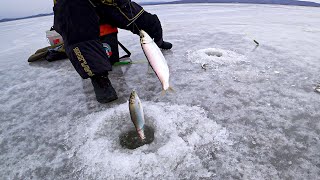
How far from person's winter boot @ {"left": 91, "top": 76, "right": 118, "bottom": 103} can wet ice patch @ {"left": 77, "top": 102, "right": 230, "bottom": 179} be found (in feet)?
0.63

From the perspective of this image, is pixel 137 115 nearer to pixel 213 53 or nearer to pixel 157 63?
pixel 157 63

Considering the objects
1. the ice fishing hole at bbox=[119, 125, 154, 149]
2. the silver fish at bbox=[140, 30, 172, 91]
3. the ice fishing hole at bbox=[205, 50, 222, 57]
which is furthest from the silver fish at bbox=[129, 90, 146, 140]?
the ice fishing hole at bbox=[205, 50, 222, 57]

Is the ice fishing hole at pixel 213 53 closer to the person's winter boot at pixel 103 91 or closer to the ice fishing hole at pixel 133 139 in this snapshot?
the person's winter boot at pixel 103 91

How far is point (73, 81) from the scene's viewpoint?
2.95m

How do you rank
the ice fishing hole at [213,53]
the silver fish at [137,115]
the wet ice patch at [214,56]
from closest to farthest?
the silver fish at [137,115] < the wet ice patch at [214,56] < the ice fishing hole at [213,53]

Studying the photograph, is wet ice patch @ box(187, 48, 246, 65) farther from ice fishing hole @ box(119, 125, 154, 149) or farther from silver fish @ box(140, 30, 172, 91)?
ice fishing hole @ box(119, 125, 154, 149)

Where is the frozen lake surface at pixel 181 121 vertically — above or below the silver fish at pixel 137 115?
below

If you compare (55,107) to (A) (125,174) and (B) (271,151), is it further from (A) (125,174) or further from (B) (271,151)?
(B) (271,151)

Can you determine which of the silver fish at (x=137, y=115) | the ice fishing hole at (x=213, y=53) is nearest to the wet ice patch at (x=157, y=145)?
the silver fish at (x=137, y=115)

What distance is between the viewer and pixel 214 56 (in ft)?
11.0

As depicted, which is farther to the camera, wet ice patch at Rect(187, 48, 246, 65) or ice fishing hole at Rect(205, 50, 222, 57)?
ice fishing hole at Rect(205, 50, 222, 57)

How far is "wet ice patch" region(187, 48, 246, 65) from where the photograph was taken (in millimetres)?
3180

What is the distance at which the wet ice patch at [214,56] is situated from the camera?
3.18 m

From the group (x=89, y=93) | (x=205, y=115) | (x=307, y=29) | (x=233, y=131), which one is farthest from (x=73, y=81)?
(x=307, y=29)
